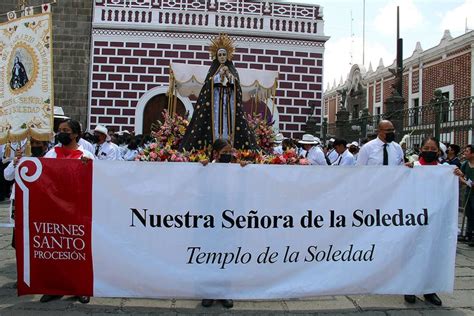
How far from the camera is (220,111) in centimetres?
826

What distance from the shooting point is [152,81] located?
17422mm

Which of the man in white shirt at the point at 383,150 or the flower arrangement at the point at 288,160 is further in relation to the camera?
the flower arrangement at the point at 288,160

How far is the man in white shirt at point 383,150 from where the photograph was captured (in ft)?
18.5

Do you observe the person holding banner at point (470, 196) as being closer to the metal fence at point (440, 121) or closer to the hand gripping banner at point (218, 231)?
the metal fence at point (440, 121)

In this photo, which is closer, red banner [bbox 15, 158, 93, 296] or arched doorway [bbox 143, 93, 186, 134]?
red banner [bbox 15, 158, 93, 296]

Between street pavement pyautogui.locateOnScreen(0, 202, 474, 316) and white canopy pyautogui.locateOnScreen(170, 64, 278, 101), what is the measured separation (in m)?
6.21

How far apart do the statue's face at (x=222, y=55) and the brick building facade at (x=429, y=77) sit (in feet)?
A: 19.9

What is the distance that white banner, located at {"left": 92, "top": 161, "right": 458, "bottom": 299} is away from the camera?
4.27 m

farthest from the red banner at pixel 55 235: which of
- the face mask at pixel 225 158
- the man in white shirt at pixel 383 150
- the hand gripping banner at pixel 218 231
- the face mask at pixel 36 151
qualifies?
the man in white shirt at pixel 383 150

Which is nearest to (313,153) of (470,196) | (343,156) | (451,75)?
(343,156)

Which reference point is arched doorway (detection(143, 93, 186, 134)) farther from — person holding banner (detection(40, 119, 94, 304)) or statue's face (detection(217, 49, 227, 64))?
person holding banner (detection(40, 119, 94, 304))

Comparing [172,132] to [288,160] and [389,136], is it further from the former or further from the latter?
[389,136]

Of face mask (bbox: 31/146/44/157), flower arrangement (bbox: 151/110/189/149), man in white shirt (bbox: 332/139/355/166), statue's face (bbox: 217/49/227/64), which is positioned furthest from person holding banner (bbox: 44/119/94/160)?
man in white shirt (bbox: 332/139/355/166)

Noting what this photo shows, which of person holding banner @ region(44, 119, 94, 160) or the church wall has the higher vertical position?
the church wall
